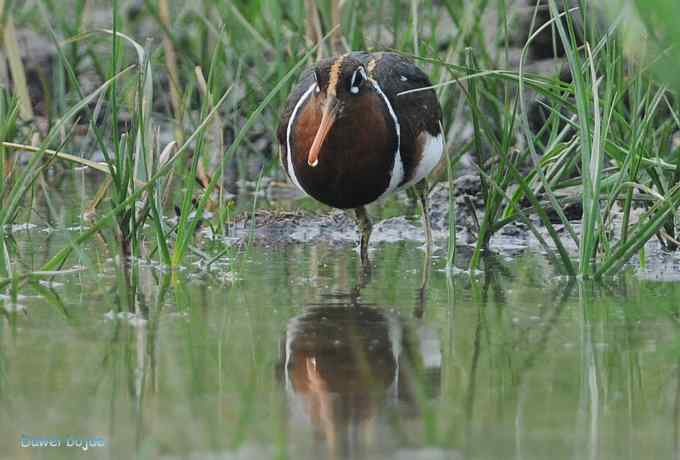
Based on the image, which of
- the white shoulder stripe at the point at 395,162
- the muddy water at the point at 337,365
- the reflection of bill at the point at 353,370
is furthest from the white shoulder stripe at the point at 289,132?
the reflection of bill at the point at 353,370

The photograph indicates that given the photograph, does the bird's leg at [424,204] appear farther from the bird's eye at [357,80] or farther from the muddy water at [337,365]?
the bird's eye at [357,80]

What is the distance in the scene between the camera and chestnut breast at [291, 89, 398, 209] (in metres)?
5.17

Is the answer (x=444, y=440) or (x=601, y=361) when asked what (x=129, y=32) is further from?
(x=444, y=440)

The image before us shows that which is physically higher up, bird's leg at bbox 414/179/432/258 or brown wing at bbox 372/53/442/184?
brown wing at bbox 372/53/442/184

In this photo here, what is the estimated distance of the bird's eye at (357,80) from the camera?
5068 mm

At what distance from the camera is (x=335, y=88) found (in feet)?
16.5

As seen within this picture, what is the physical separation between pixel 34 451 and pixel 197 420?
0.39 metres

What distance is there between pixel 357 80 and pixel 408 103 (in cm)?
56

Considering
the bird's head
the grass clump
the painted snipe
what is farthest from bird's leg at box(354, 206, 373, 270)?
the bird's head

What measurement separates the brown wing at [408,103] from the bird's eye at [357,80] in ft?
0.91

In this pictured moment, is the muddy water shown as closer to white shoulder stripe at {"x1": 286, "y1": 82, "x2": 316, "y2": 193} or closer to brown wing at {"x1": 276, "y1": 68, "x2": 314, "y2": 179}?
white shoulder stripe at {"x1": 286, "y1": 82, "x2": 316, "y2": 193}

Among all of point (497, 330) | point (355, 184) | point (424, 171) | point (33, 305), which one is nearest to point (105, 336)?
point (33, 305)

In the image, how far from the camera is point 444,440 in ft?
9.70

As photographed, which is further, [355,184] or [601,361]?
[355,184]
